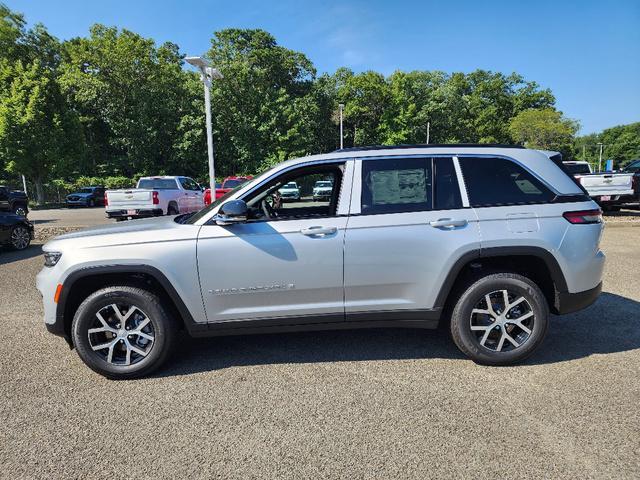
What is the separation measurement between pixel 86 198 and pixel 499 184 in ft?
101

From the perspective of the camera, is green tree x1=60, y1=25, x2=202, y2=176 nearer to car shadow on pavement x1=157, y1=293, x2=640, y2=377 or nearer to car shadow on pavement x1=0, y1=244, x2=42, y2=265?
car shadow on pavement x1=0, y1=244, x2=42, y2=265

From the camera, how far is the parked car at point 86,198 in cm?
2867

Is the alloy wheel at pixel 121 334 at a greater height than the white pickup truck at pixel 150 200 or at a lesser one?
lesser

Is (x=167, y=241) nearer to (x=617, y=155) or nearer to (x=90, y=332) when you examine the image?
(x=90, y=332)

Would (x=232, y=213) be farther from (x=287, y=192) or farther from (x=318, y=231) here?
(x=287, y=192)

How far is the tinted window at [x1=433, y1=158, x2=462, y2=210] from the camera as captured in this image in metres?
3.56

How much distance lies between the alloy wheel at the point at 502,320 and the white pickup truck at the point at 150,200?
11.1m

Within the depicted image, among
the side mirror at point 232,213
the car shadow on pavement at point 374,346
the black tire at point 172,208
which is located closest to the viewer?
the side mirror at point 232,213

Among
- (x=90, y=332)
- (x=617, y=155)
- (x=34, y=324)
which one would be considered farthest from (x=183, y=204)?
(x=617, y=155)

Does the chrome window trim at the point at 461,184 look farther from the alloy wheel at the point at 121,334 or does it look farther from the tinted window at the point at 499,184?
the alloy wheel at the point at 121,334

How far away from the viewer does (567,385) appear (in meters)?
3.23

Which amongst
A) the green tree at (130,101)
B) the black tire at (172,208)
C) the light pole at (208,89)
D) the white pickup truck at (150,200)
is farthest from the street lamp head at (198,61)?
the green tree at (130,101)

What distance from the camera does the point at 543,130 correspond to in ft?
179

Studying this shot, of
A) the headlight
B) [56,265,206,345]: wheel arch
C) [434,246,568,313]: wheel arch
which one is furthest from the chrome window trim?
the headlight
